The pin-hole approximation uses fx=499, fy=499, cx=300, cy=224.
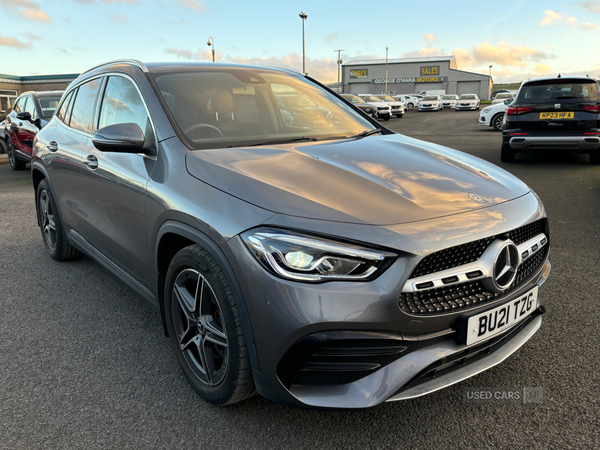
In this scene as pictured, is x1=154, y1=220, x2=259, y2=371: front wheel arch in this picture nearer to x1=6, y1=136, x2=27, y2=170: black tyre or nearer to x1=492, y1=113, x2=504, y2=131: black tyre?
x1=6, y1=136, x2=27, y2=170: black tyre

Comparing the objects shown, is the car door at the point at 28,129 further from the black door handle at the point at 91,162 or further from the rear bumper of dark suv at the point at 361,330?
the rear bumper of dark suv at the point at 361,330

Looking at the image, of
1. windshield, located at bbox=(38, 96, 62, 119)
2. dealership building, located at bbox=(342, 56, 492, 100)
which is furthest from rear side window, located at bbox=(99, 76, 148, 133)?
dealership building, located at bbox=(342, 56, 492, 100)

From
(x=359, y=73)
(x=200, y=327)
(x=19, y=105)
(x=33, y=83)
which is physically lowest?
(x=200, y=327)

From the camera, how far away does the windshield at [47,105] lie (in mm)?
9781

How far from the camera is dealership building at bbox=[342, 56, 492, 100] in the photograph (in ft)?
267

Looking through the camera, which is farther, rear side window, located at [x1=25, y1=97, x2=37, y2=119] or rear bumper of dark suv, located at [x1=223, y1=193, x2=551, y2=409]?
rear side window, located at [x1=25, y1=97, x2=37, y2=119]

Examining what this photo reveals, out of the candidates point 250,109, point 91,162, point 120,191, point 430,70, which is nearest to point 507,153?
point 250,109

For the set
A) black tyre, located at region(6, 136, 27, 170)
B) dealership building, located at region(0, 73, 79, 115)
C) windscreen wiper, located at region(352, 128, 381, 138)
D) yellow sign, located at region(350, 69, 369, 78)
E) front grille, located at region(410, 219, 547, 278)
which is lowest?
black tyre, located at region(6, 136, 27, 170)

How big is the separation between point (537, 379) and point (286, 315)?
1499 millimetres

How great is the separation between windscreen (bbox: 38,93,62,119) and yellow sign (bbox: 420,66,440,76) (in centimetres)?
7942

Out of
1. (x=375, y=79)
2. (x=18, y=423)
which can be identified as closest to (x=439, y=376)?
(x=18, y=423)

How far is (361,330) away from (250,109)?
73.3 inches

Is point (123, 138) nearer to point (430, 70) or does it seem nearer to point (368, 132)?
point (368, 132)

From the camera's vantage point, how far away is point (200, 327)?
7.81 ft
